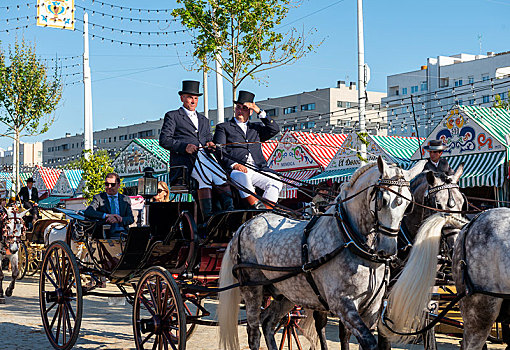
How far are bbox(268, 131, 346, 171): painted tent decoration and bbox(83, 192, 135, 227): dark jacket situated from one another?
895 centimetres

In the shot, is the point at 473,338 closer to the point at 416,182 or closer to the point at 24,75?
the point at 416,182

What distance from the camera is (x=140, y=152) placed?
80.7 feet

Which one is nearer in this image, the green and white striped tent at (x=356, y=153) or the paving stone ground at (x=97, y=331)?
the paving stone ground at (x=97, y=331)

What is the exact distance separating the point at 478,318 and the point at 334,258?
1.10 meters

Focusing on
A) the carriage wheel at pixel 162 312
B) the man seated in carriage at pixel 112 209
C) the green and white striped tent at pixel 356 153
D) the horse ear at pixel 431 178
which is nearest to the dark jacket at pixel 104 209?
the man seated in carriage at pixel 112 209

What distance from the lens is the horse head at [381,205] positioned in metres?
4.59

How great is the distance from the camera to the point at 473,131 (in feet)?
44.0

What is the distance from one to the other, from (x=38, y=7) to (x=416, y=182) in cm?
1630

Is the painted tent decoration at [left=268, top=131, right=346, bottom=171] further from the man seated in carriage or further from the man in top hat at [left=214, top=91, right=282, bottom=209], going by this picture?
the man in top hat at [left=214, top=91, right=282, bottom=209]

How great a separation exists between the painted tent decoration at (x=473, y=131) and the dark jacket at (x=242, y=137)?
6.88 m

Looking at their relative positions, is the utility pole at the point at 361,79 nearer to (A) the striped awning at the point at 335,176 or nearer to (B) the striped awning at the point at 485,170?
(A) the striped awning at the point at 335,176

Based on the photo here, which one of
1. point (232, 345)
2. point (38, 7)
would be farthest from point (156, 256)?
point (38, 7)

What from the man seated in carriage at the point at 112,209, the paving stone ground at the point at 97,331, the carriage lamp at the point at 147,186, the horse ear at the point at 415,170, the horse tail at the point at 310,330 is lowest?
the paving stone ground at the point at 97,331

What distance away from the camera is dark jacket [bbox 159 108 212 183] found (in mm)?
6984
